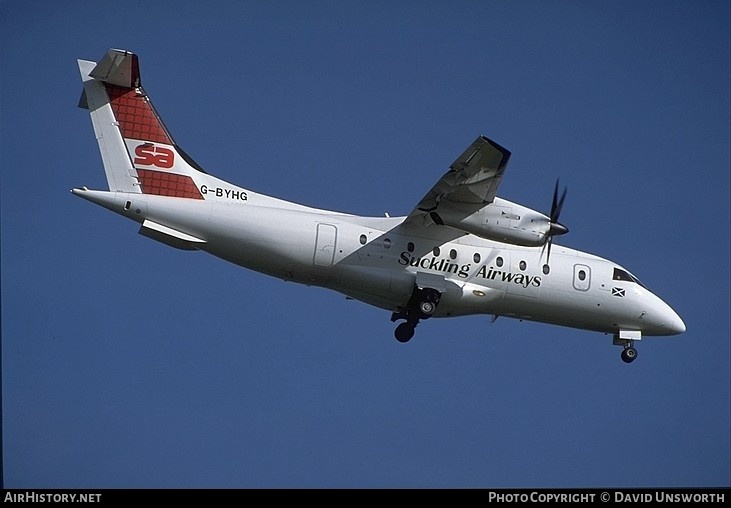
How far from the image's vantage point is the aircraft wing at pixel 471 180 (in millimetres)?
23163

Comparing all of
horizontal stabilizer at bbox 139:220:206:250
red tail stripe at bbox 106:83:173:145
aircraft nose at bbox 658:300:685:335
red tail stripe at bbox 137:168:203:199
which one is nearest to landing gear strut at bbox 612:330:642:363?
aircraft nose at bbox 658:300:685:335

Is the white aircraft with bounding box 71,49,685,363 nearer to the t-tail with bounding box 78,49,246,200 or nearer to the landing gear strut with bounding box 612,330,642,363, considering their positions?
the t-tail with bounding box 78,49,246,200

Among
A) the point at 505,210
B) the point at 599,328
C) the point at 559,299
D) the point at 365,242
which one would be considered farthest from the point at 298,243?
the point at 599,328

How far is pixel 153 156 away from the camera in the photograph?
24969 millimetres

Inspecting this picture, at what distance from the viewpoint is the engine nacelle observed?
24797mm

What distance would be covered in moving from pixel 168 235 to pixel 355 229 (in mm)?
4757

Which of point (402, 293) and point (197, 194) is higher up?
point (197, 194)

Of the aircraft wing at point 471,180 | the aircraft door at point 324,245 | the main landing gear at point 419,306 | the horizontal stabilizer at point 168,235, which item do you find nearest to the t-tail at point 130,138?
the horizontal stabilizer at point 168,235

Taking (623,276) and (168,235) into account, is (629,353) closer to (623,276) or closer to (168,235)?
(623,276)

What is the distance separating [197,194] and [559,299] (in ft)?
33.9

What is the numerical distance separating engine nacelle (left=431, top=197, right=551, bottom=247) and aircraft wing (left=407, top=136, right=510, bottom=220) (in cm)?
16

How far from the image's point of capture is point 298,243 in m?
24.2
